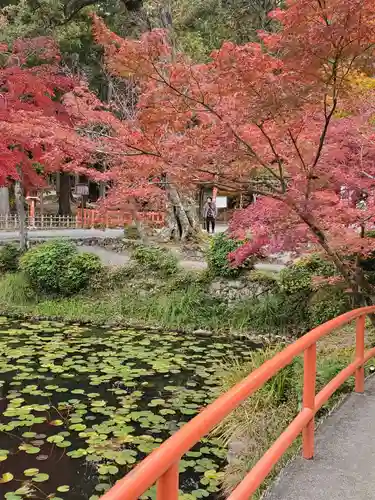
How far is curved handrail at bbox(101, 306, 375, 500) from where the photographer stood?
1.56 metres

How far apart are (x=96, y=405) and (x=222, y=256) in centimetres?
561

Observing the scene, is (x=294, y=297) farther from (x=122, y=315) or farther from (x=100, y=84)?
(x=100, y=84)

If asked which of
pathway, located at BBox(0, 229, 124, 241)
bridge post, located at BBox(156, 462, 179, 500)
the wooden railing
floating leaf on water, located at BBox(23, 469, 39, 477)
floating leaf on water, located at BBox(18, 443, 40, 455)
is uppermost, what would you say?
the wooden railing

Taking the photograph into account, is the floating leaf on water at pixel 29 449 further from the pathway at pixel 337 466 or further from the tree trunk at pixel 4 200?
the tree trunk at pixel 4 200

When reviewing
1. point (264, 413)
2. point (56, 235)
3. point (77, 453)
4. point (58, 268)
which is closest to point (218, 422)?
point (77, 453)

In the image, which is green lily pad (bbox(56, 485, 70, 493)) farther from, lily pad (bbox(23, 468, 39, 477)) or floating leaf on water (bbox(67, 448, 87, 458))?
floating leaf on water (bbox(67, 448, 87, 458))

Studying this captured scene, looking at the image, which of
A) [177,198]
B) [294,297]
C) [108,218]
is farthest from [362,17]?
[108,218]

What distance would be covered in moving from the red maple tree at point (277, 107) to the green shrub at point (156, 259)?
553 cm

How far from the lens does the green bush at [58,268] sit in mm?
12375

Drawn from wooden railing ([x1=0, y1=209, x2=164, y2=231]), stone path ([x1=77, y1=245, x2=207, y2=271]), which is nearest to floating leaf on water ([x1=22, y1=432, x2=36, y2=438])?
stone path ([x1=77, y1=245, x2=207, y2=271])

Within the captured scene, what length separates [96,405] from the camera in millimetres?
6035

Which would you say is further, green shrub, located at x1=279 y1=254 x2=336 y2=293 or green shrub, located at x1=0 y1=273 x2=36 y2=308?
green shrub, located at x1=0 y1=273 x2=36 y2=308

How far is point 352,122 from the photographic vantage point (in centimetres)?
665

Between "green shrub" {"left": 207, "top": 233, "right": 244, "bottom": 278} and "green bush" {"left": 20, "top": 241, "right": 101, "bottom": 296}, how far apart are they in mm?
3130
